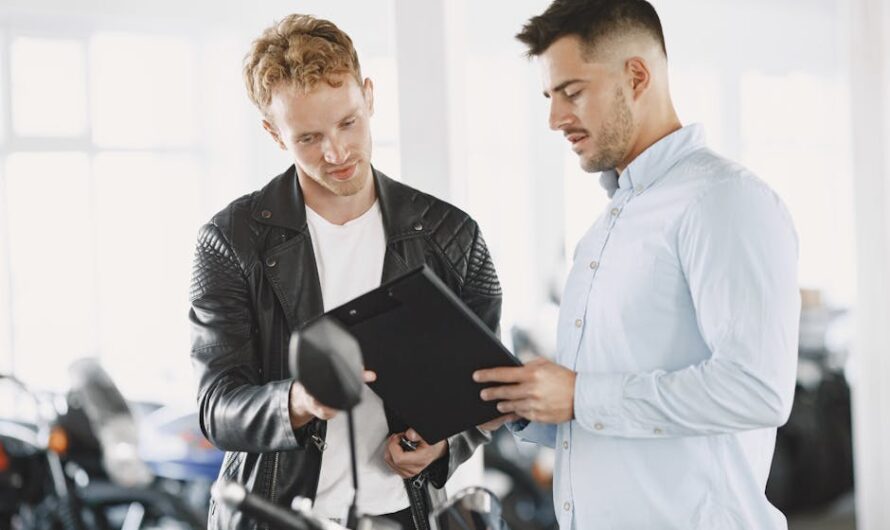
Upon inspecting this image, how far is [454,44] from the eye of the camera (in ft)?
7.98

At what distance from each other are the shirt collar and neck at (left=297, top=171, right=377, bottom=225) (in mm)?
408

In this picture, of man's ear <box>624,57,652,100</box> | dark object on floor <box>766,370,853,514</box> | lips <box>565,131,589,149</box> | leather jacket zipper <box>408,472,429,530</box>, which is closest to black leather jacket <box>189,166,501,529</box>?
leather jacket zipper <box>408,472,429,530</box>

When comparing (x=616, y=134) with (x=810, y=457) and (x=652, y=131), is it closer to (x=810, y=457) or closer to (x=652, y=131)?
(x=652, y=131)

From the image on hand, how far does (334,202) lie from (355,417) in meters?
0.33

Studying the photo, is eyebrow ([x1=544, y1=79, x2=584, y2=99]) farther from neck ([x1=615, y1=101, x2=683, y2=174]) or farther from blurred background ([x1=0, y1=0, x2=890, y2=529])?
blurred background ([x1=0, y1=0, x2=890, y2=529])

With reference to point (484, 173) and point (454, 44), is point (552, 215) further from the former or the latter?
point (454, 44)

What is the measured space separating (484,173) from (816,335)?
2.28 metres

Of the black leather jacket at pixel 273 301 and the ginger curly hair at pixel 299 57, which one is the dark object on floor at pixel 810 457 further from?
the ginger curly hair at pixel 299 57

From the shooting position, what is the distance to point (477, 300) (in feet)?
5.54

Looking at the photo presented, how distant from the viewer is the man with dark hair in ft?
4.47

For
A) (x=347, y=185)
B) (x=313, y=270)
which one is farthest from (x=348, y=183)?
(x=313, y=270)

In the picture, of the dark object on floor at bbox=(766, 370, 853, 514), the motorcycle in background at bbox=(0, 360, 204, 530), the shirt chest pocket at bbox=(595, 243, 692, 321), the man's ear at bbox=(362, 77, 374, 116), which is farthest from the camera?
the dark object on floor at bbox=(766, 370, 853, 514)

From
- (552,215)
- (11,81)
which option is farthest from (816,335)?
(11,81)

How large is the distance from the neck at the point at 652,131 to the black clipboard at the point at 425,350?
37 cm
